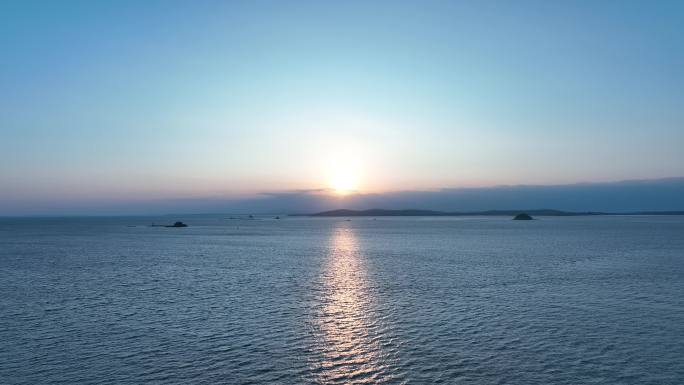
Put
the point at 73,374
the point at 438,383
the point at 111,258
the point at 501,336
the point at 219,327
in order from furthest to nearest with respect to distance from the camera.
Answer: the point at 111,258
the point at 219,327
the point at 501,336
the point at 73,374
the point at 438,383

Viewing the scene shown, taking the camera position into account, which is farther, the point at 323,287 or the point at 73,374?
the point at 323,287

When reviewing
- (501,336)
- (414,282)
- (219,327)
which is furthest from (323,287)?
(501,336)

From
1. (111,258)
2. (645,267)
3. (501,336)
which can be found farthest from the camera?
(111,258)

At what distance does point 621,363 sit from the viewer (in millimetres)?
23391

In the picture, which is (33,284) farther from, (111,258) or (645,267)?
(645,267)

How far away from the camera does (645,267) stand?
61.6 metres

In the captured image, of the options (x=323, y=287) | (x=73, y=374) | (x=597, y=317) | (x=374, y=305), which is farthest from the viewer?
(x=323, y=287)

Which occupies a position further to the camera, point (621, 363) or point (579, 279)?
point (579, 279)

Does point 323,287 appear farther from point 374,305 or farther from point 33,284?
point 33,284

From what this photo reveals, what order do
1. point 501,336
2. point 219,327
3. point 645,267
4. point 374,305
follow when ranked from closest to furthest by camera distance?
point 501,336
point 219,327
point 374,305
point 645,267

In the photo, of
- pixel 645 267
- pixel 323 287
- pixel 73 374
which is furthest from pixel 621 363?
pixel 645 267

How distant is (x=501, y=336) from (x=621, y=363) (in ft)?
21.4

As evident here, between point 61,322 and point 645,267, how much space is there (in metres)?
65.3

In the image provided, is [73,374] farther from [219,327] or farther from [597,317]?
[597,317]
